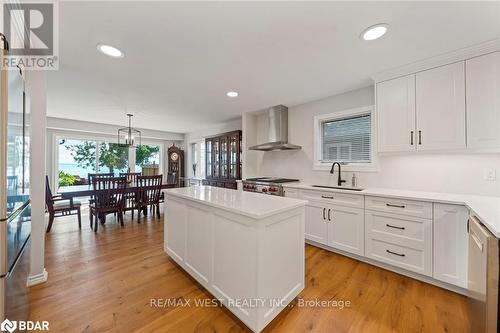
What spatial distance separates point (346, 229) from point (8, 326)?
290 centimetres

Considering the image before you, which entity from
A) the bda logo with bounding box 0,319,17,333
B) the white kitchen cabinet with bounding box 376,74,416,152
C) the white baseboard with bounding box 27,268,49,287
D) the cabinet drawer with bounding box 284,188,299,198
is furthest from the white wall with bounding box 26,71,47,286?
the white kitchen cabinet with bounding box 376,74,416,152

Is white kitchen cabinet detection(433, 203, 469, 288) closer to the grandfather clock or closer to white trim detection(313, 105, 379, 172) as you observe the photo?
white trim detection(313, 105, 379, 172)

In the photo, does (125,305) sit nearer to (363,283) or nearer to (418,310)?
(363,283)

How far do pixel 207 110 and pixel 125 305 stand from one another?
11.3 feet

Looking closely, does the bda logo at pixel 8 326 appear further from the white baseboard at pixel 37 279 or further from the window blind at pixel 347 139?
the window blind at pixel 347 139

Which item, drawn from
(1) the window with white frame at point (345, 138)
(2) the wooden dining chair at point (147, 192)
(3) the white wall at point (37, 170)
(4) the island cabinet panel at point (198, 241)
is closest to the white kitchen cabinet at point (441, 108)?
(1) the window with white frame at point (345, 138)

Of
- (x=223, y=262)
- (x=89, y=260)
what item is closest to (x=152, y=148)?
(x=89, y=260)

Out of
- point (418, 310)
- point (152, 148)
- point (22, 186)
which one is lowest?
point (418, 310)

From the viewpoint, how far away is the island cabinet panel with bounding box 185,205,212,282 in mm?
1759

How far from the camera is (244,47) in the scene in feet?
6.16

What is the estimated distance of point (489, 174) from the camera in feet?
6.59

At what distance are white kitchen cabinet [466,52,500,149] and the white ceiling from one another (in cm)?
23

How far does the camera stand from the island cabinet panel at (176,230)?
2.12 m

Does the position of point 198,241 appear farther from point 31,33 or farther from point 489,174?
point 489,174
